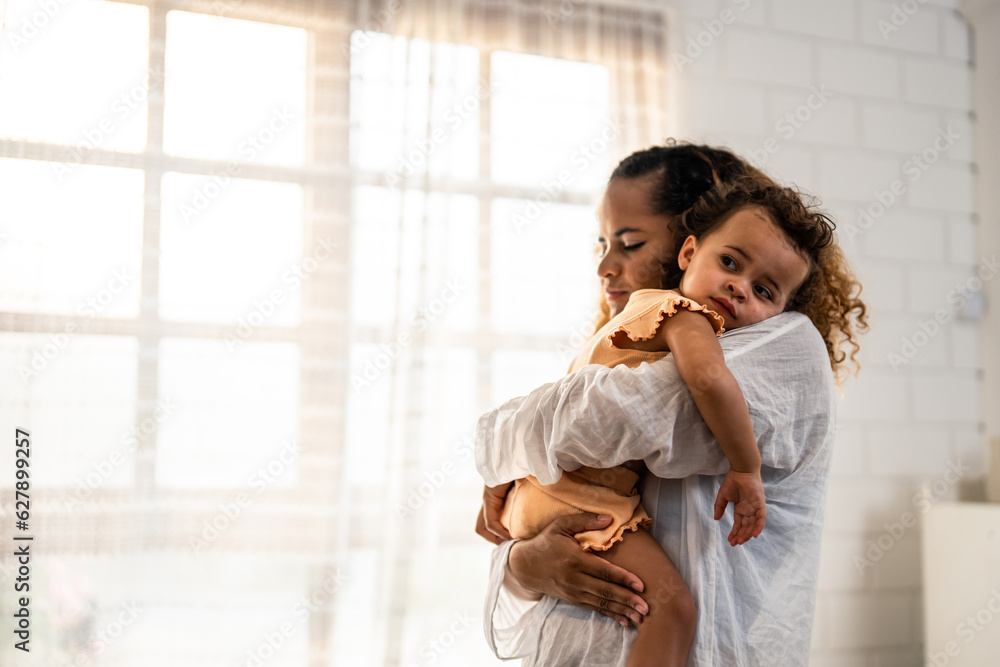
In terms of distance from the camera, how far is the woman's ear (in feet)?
4.11

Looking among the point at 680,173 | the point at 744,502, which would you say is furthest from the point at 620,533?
the point at 680,173

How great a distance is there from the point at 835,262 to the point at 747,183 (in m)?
0.23

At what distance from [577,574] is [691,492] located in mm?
184

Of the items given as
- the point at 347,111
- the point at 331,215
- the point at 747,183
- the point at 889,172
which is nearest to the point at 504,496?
the point at 747,183

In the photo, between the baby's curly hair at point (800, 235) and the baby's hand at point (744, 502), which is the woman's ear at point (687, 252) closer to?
the baby's curly hair at point (800, 235)

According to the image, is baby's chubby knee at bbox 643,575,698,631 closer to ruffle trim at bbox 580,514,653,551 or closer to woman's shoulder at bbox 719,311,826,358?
ruffle trim at bbox 580,514,653,551

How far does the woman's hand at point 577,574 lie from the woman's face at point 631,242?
414 millimetres

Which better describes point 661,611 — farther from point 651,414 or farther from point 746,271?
point 746,271

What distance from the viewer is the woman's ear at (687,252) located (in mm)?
1253

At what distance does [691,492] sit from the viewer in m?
1.07

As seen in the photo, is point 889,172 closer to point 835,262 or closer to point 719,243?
point 835,262

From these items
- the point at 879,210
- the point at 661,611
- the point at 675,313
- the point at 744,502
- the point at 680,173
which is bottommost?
the point at 661,611

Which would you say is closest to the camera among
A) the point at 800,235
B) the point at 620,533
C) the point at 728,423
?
the point at 728,423

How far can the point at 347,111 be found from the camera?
8.21ft
